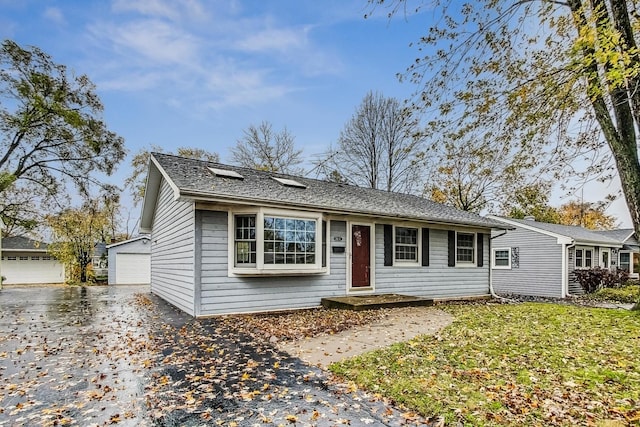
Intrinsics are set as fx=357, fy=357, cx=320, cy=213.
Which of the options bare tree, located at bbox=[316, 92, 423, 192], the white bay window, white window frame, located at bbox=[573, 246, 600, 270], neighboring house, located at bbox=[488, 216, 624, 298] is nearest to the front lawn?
the white bay window

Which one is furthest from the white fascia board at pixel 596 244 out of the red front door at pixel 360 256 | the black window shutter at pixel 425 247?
the red front door at pixel 360 256

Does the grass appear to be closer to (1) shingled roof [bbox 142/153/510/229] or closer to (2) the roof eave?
(1) shingled roof [bbox 142/153/510/229]

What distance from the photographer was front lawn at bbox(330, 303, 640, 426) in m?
3.12

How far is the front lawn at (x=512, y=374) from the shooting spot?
3.12 metres

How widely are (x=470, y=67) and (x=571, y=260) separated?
14.6m

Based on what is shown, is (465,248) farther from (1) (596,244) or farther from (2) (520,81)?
(1) (596,244)

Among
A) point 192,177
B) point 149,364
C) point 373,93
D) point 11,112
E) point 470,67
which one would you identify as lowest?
point 149,364

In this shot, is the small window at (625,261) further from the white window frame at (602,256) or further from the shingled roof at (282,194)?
the shingled roof at (282,194)

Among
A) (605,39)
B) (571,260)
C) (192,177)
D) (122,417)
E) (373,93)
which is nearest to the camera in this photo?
(122,417)

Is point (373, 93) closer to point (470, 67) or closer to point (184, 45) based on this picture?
point (184, 45)

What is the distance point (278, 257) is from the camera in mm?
8195

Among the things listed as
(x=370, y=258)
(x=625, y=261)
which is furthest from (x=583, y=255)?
(x=370, y=258)

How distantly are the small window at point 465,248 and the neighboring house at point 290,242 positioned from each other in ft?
0.12

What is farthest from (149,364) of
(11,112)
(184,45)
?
(11,112)
